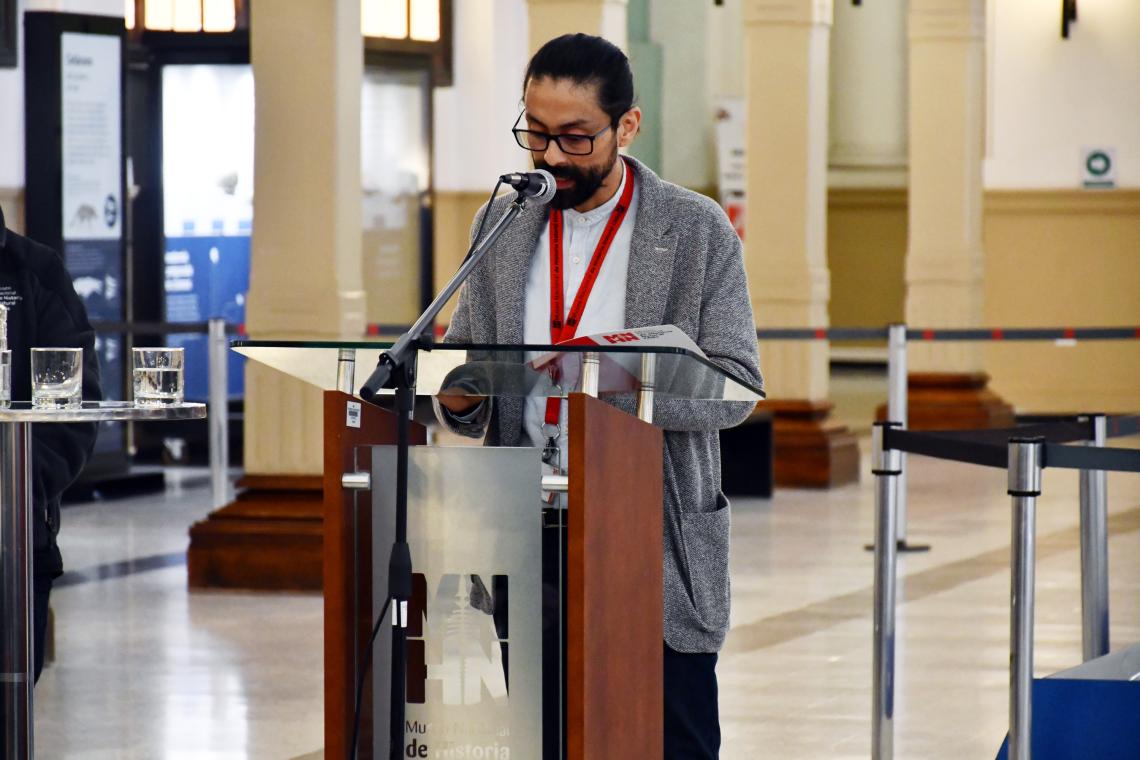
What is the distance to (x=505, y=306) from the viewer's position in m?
3.06

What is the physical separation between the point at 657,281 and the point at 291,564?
209 inches

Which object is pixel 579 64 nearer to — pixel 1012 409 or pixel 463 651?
pixel 463 651

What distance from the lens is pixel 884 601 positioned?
455cm

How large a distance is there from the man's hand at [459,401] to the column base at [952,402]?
11.2 meters

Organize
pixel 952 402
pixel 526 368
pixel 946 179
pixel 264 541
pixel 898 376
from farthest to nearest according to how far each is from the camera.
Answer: pixel 952 402, pixel 946 179, pixel 898 376, pixel 264 541, pixel 526 368

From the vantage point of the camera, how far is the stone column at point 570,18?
32.6ft

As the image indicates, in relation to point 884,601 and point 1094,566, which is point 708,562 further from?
point 1094,566

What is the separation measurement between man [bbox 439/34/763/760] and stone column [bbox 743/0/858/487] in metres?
8.91

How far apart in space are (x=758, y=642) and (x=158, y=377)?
157 inches

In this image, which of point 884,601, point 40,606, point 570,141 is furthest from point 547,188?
point 884,601

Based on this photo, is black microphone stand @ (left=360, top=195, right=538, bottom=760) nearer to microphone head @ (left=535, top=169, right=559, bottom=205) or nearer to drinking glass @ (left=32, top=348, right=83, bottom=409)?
microphone head @ (left=535, top=169, right=559, bottom=205)

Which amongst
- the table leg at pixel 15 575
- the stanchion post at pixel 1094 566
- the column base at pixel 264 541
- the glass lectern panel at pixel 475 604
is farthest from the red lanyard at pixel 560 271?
the column base at pixel 264 541

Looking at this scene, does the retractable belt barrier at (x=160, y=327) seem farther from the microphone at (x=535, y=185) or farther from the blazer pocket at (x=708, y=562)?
the microphone at (x=535, y=185)

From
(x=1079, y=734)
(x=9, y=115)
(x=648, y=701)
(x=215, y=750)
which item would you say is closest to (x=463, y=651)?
(x=648, y=701)
